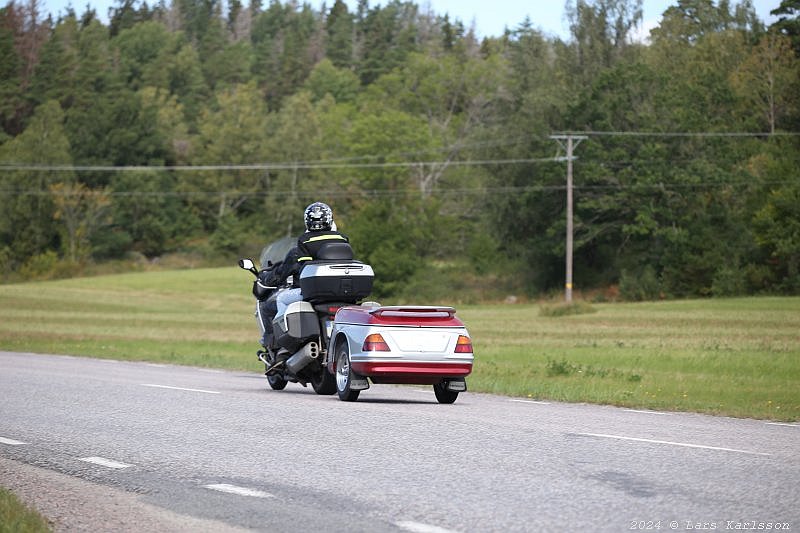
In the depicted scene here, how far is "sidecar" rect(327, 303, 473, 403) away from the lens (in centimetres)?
1620

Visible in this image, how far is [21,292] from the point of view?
8625 centimetres

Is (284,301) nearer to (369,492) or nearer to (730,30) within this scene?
(369,492)

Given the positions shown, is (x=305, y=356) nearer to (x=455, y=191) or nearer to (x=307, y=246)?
(x=307, y=246)

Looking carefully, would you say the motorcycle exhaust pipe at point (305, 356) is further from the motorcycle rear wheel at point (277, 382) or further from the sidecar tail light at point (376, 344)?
the sidecar tail light at point (376, 344)

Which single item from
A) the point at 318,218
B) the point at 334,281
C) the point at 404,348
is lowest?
the point at 404,348

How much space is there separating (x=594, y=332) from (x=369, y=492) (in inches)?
1645

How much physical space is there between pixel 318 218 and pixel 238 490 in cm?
975

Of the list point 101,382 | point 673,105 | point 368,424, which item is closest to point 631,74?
point 673,105

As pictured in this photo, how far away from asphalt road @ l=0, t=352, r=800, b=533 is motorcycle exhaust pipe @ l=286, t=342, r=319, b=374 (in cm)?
170

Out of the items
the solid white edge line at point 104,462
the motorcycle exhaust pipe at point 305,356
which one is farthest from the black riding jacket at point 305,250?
the solid white edge line at point 104,462

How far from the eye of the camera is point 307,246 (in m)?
18.2

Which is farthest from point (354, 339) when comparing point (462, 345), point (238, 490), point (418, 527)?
point (418, 527)

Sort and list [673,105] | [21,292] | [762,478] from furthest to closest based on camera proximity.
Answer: [21,292], [673,105], [762,478]

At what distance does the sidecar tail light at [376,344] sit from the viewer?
16156 mm
